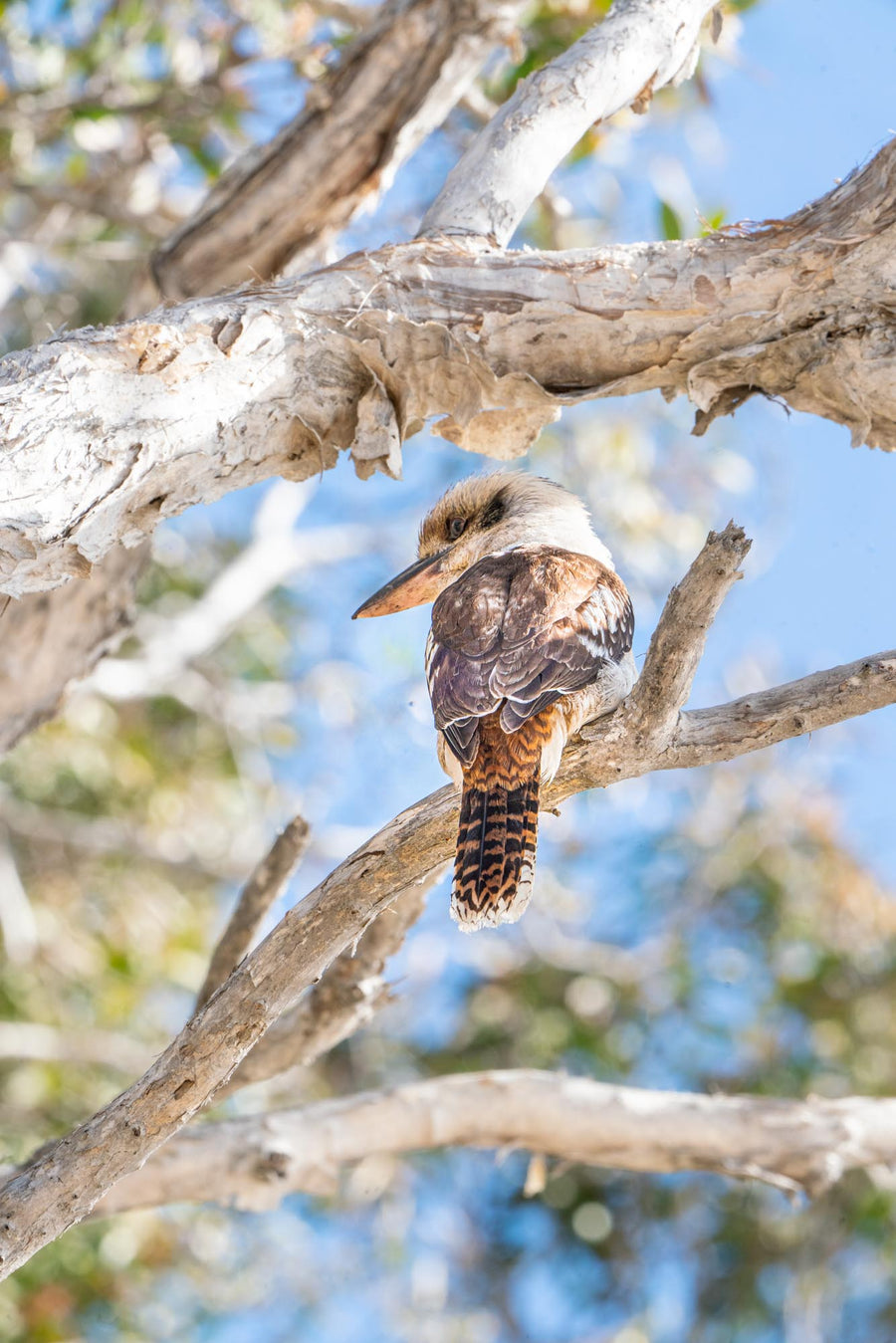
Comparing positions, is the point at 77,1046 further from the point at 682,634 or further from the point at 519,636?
the point at 682,634

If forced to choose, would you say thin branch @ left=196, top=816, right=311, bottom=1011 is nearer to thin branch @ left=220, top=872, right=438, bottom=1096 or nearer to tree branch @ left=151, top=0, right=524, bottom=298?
thin branch @ left=220, top=872, right=438, bottom=1096

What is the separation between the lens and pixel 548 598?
9.25 ft

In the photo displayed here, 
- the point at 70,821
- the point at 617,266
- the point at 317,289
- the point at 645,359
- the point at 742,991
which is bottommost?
the point at 742,991

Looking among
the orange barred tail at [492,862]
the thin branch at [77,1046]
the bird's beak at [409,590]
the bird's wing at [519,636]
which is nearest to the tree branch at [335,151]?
the bird's beak at [409,590]

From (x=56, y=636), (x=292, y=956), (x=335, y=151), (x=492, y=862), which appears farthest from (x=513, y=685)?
(x=335, y=151)

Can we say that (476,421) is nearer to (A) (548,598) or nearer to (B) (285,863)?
(A) (548,598)

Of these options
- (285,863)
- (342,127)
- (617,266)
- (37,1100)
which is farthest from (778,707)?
(37,1100)

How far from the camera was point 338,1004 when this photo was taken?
3.19 metres

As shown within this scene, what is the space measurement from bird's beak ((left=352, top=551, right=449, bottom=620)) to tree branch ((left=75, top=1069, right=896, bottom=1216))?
1180 mm

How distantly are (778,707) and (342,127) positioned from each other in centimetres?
243

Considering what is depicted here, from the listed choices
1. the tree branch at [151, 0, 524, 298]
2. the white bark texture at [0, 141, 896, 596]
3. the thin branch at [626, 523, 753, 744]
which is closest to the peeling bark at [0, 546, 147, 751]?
the tree branch at [151, 0, 524, 298]

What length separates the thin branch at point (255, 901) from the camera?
9.63 feet

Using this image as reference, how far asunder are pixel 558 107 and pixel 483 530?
1085 mm

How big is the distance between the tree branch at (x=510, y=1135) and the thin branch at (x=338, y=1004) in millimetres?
133
